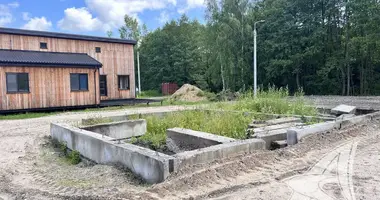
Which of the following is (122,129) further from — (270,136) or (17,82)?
(17,82)

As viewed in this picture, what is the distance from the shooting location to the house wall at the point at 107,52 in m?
18.1

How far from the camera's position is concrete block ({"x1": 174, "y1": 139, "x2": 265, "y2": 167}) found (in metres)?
4.42

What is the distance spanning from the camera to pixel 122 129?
26.7ft

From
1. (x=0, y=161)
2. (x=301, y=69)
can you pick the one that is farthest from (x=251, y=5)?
(x=0, y=161)

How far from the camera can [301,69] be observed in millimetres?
27562

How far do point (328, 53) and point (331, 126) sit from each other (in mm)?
21079

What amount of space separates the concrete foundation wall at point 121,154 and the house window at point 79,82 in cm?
1085

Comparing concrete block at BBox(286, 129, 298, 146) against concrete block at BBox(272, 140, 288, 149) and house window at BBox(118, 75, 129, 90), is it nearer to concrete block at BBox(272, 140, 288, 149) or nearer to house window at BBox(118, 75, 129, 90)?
concrete block at BBox(272, 140, 288, 149)

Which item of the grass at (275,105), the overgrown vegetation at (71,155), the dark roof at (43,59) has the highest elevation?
the dark roof at (43,59)

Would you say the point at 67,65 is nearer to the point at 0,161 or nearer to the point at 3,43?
the point at 3,43

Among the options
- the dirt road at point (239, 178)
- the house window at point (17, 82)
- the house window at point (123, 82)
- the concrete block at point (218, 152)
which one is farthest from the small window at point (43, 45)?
the concrete block at point (218, 152)

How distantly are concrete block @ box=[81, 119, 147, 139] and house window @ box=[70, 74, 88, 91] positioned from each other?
10629 millimetres

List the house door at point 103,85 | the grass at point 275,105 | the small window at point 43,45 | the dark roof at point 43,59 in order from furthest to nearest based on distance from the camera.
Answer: the house door at point 103,85 < the small window at point 43,45 < the dark roof at point 43,59 < the grass at point 275,105

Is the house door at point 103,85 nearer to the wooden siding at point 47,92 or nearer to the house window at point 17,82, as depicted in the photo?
the wooden siding at point 47,92
